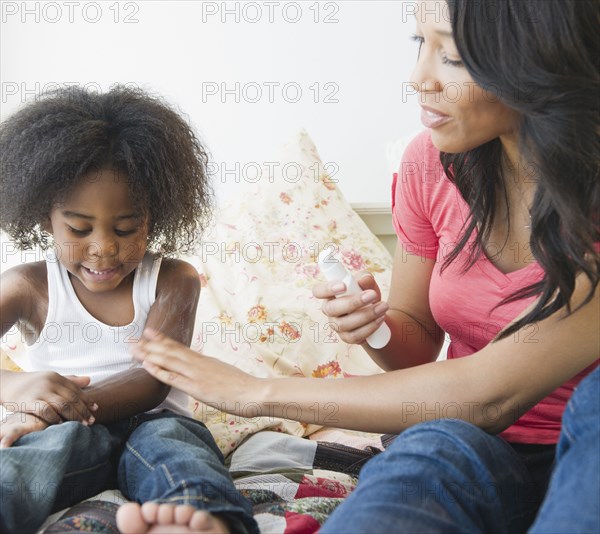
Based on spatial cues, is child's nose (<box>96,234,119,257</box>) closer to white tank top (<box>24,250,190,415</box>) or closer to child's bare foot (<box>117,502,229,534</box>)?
white tank top (<box>24,250,190,415</box>)

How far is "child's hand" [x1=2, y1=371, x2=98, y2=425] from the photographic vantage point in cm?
104

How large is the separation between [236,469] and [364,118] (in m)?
1.31

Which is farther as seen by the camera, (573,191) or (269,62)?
(269,62)

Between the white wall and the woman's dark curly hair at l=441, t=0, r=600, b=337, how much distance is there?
53.1 inches

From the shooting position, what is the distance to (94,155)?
3.75ft

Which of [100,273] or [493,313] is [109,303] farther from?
[493,313]

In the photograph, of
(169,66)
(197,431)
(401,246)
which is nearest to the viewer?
(197,431)

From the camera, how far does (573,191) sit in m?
0.90

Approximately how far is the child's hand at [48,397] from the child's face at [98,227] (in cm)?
17

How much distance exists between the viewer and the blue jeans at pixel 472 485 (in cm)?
69

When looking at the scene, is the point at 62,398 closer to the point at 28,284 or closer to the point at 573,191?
the point at 28,284

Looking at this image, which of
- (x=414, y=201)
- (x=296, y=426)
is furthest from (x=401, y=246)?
(x=296, y=426)

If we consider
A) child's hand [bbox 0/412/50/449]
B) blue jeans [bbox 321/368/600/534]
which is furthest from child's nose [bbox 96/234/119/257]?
blue jeans [bbox 321/368/600/534]

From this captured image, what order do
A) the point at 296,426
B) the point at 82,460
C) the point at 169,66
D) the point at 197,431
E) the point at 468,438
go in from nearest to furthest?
the point at 468,438 < the point at 82,460 < the point at 197,431 < the point at 296,426 < the point at 169,66
